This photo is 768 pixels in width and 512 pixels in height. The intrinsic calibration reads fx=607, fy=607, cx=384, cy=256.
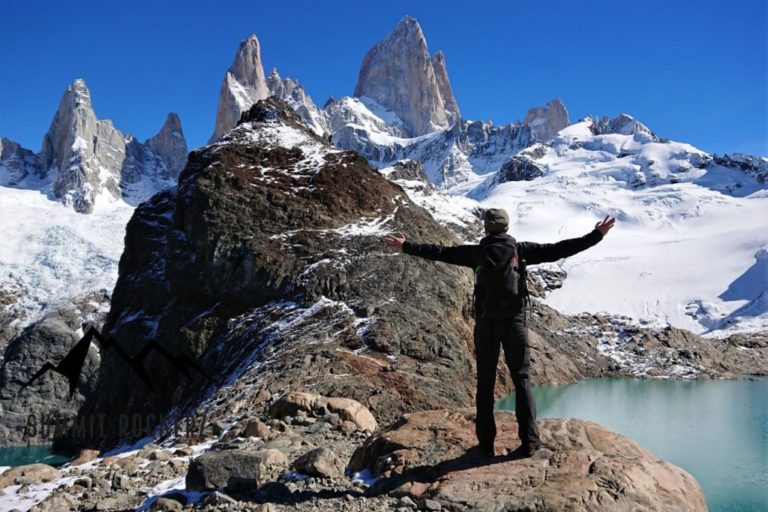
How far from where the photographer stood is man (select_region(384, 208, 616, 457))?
7836 millimetres

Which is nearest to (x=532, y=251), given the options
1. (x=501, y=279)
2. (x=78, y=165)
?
(x=501, y=279)

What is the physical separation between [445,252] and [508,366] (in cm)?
177

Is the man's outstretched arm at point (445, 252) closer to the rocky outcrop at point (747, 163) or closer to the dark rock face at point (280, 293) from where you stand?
the dark rock face at point (280, 293)

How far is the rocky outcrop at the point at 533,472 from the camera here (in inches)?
274

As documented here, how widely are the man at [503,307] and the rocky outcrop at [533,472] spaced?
0.44 m

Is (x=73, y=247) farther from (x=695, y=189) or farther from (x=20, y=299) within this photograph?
(x=695, y=189)

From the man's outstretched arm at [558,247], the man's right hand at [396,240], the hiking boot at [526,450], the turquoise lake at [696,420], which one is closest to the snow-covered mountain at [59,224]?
the turquoise lake at [696,420]

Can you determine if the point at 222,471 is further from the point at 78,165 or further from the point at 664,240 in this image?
the point at 78,165

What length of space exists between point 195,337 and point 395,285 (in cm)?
1131

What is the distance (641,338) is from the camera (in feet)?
280

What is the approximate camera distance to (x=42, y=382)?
3807 inches

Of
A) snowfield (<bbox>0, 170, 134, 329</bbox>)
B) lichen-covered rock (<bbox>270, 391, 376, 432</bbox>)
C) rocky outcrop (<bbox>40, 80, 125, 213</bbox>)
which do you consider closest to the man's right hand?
lichen-covered rock (<bbox>270, 391, 376, 432</bbox>)

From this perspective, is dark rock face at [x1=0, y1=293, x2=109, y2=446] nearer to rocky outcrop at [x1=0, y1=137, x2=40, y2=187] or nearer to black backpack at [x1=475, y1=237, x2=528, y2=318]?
black backpack at [x1=475, y1=237, x2=528, y2=318]

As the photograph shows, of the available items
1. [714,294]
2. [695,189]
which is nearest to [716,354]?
[714,294]
